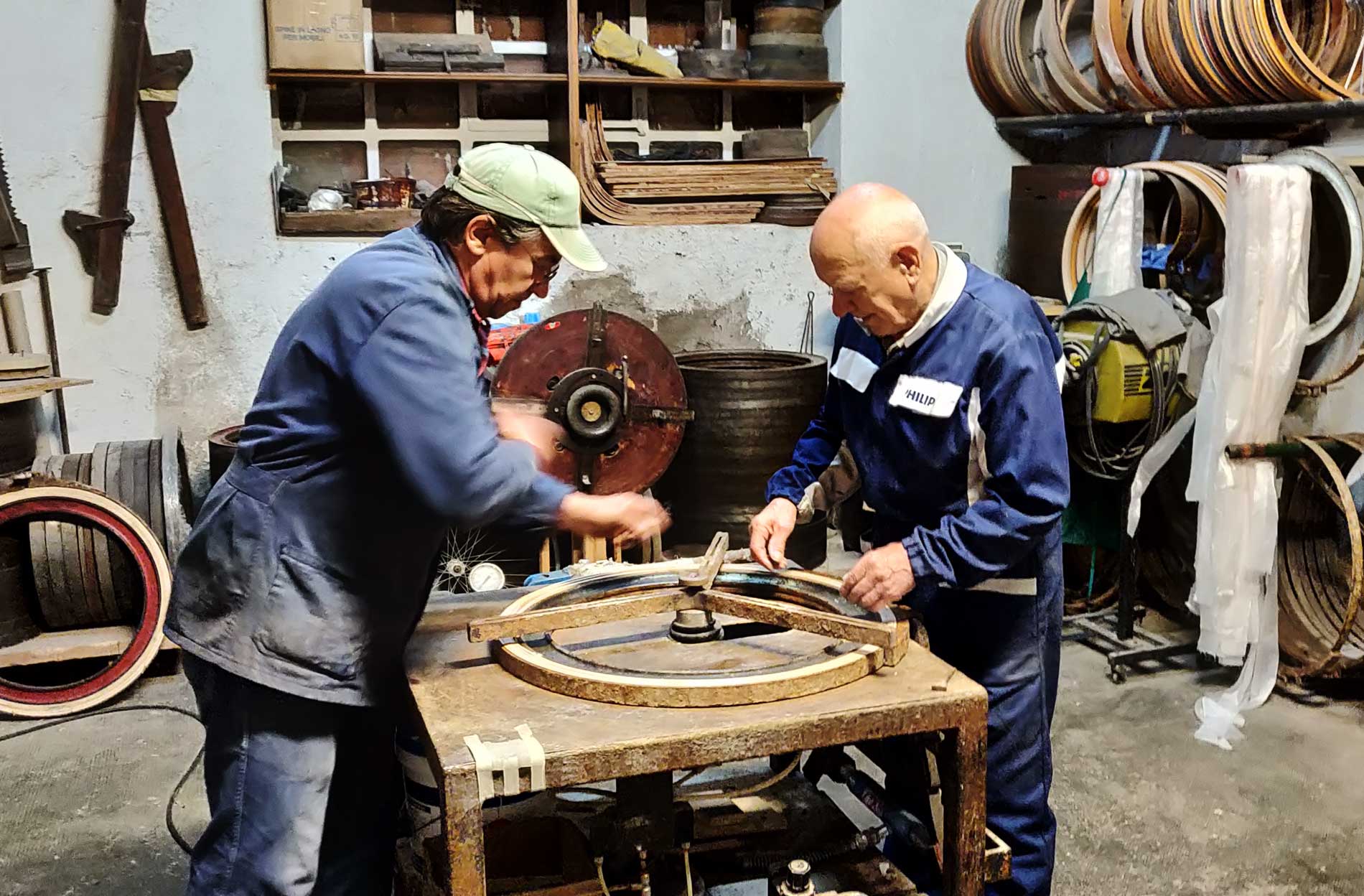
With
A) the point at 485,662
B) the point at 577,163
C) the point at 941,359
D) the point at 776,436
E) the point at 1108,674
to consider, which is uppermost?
the point at 577,163

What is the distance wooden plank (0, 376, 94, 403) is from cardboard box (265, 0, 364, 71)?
1610 millimetres

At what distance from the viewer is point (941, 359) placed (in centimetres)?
216

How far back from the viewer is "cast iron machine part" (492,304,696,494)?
14.5 feet

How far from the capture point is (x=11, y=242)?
4.49 metres

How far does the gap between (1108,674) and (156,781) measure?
9.83 feet

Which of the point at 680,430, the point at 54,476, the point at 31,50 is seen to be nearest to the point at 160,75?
the point at 31,50

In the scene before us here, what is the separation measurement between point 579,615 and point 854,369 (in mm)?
760

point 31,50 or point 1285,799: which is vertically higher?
point 31,50

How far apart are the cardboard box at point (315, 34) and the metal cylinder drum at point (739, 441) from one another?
1929mm

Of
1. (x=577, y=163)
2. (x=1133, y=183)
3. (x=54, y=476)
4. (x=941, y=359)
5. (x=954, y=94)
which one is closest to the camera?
(x=941, y=359)

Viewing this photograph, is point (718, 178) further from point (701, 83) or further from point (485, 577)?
point (485, 577)

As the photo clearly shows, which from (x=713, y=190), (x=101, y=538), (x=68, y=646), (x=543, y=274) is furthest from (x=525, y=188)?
(x=713, y=190)

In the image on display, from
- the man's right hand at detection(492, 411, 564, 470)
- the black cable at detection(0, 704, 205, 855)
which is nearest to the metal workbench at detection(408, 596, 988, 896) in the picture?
the man's right hand at detection(492, 411, 564, 470)

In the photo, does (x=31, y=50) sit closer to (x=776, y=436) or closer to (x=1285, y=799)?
(x=776, y=436)
